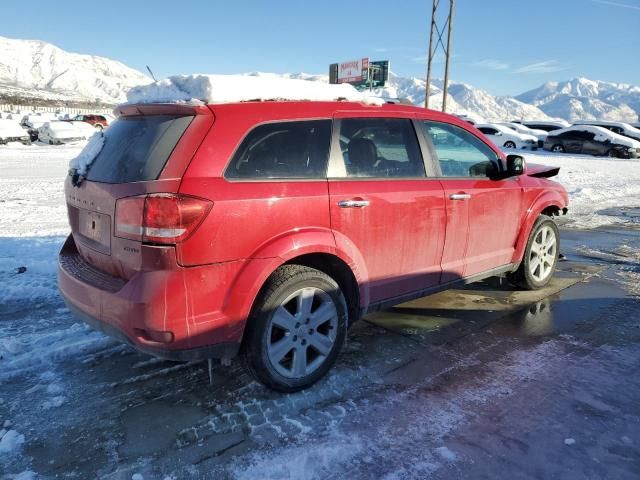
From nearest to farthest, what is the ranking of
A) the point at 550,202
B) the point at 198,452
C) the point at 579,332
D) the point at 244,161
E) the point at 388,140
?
the point at 198,452 < the point at 244,161 < the point at 388,140 < the point at 579,332 < the point at 550,202

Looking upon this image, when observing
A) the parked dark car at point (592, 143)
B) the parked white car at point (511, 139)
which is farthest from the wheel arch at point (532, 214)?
the parked white car at point (511, 139)

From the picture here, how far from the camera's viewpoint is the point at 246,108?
2.91 meters

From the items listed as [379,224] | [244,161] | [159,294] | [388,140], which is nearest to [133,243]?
[159,294]

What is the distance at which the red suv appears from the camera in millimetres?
2602

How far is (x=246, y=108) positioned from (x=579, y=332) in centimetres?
321

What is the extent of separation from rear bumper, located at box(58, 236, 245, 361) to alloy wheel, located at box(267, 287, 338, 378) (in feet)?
0.88

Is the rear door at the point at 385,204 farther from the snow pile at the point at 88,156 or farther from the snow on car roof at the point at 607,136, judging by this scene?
the snow on car roof at the point at 607,136

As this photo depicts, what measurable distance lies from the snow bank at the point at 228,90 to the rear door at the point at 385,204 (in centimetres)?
26

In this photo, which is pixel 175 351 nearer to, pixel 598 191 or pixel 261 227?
pixel 261 227

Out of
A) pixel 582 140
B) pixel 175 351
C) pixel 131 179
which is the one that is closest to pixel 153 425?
pixel 175 351

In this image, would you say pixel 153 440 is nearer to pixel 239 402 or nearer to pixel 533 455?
pixel 239 402

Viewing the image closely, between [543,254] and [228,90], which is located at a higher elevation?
[228,90]

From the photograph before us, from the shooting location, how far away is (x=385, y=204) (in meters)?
3.40

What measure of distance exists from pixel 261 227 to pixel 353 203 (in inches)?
27.3
